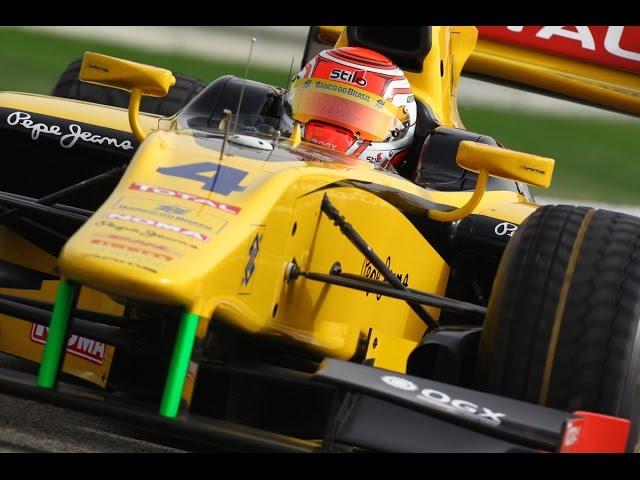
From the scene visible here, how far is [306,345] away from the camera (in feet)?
15.0

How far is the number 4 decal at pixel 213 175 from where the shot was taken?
417cm

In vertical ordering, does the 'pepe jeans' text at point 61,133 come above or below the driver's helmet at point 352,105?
below

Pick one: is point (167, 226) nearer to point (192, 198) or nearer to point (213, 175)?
point (192, 198)

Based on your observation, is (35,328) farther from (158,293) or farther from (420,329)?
(158,293)

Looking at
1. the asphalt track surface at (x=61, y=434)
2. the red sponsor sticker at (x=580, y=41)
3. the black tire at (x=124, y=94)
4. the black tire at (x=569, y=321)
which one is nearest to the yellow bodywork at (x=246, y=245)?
the asphalt track surface at (x=61, y=434)

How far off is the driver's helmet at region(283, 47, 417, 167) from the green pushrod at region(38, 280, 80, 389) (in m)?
2.04

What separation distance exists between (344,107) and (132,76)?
1087 millimetres

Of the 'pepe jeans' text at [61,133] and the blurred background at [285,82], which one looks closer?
the 'pepe jeans' text at [61,133]

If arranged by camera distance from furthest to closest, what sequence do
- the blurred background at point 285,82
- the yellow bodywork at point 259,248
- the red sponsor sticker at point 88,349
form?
the blurred background at point 285,82
the red sponsor sticker at point 88,349
the yellow bodywork at point 259,248

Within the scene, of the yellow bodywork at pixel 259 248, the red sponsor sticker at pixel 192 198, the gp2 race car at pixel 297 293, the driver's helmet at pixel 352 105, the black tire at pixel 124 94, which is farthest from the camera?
the black tire at pixel 124 94

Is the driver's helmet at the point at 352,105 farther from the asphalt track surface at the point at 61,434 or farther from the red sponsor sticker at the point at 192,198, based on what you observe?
the red sponsor sticker at the point at 192,198

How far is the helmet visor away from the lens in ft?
19.0

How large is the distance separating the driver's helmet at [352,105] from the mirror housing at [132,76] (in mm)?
812

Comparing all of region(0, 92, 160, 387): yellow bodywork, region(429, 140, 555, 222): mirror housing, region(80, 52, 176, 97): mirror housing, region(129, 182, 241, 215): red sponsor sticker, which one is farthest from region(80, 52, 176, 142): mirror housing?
region(429, 140, 555, 222): mirror housing
